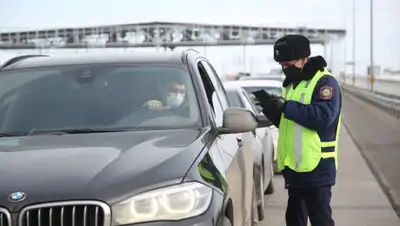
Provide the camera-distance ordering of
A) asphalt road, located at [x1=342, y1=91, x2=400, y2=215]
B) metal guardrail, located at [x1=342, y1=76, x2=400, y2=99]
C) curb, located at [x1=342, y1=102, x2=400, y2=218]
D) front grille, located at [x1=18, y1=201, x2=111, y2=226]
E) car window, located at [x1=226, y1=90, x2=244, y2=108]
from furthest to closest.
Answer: metal guardrail, located at [x1=342, y1=76, x2=400, y2=99], asphalt road, located at [x1=342, y1=91, x2=400, y2=215], car window, located at [x1=226, y1=90, x2=244, y2=108], curb, located at [x1=342, y1=102, x2=400, y2=218], front grille, located at [x1=18, y1=201, x2=111, y2=226]

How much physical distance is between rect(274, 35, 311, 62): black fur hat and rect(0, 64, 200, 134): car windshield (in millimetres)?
717

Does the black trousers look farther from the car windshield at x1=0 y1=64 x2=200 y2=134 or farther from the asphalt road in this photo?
the asphalt road

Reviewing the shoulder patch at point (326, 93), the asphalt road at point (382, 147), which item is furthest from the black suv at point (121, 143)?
the asphalt road at point (382, 147)

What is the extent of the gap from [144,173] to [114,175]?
15 centimetres

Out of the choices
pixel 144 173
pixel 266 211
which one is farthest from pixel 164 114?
pixel 266 211

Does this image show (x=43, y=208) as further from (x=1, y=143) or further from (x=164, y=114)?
(x=164, y=114)

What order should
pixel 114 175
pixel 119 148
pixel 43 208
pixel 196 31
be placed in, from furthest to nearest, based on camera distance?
pixel 196 31, pixel 119 148, pixel 114 175, pixel 43 208

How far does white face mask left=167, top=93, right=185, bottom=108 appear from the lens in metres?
4.82

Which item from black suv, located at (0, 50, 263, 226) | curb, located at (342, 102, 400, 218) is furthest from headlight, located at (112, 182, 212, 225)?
curb, located at (342, 102, 400, 218)

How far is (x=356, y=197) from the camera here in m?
9.77

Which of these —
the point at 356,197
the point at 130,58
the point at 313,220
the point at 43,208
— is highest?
the point at 130,58

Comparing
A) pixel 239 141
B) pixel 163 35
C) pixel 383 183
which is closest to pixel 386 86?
pixel 163 35

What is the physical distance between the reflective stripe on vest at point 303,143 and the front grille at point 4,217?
8.33 ft

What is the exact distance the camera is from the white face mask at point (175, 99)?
4.82 meters
